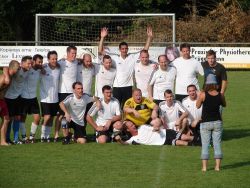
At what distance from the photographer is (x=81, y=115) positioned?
51.2 ft

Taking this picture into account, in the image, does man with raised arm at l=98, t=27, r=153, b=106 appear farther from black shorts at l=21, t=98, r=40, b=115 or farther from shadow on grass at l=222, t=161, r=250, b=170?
shadow on grass at l=222, t=161, r=250, b=170

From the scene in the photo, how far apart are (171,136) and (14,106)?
335 centimetres

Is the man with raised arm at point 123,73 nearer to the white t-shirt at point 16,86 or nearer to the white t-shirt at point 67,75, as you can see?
the white t-shirt at point 67,75

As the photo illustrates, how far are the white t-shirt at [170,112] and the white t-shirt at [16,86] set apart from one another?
9.81 feet

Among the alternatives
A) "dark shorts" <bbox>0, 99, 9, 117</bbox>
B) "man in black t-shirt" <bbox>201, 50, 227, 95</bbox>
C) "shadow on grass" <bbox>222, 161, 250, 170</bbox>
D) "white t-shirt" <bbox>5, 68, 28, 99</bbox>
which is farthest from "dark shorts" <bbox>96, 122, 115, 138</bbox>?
"shadow on grass" <bbox>222, 161, 250, 170</bbox>

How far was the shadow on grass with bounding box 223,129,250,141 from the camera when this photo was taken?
16297mm

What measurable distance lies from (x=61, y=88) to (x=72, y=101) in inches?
20.7

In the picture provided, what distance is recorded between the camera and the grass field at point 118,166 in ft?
36.8

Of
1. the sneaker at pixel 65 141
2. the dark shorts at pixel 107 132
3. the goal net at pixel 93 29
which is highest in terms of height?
the goal net at pixel 93 29

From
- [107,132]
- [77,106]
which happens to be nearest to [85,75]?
[77,106]

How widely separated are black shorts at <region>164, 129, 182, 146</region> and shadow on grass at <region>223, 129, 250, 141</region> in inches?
56.2

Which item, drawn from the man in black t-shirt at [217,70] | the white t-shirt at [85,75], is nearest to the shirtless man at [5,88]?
the white t-shirt at [85,75]

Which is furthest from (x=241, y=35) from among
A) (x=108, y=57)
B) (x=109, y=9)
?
(x=108, y=57)

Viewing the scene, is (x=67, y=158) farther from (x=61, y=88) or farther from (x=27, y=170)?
(x=61, y=88)
